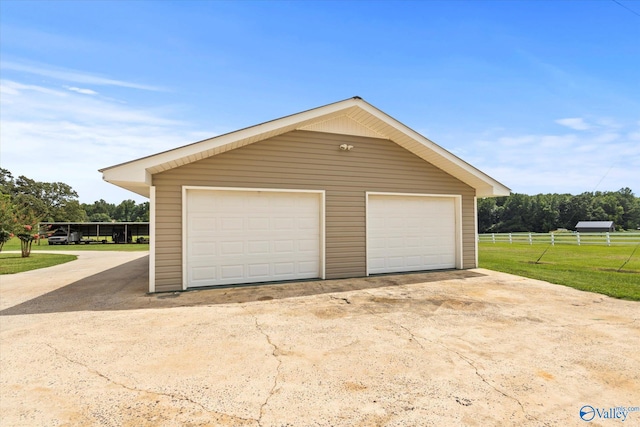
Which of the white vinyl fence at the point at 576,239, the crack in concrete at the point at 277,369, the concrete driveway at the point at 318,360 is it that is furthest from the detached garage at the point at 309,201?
the white vinyl fence at the point at 576,239

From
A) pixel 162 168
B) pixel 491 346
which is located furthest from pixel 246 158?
pixel 491 346

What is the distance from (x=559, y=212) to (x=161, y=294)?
7019 cm

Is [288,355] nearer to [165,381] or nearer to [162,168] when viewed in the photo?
[165,381]

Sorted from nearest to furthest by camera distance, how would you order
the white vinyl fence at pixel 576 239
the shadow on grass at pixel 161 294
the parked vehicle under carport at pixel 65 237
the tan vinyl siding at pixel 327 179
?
the shadow on grass at pixel 161 294 → the tan vinyl siding at pixel 327 179 → the white vinyl fence at pixel 576 239 → the parked vehicle under carport at pixel 65 237

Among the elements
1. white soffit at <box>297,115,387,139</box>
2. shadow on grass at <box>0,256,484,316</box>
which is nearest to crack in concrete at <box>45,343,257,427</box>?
shadow on grass at <box>0,256,484,316</box>

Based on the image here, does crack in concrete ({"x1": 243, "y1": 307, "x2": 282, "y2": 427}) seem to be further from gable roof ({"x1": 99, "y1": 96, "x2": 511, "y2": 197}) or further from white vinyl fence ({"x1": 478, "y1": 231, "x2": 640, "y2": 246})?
white vinyl fence ({"x1": 478, "y1": 231, "x2": 640, "y2": 246})

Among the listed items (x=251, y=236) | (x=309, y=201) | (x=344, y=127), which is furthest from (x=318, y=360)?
(x=344, y=127)

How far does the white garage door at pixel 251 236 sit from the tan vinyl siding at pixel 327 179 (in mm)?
263

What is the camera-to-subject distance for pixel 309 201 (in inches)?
293

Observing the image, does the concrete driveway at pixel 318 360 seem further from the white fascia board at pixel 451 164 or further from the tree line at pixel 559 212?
the tree line at pixel 559 212

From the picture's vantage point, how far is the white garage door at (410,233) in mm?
8070

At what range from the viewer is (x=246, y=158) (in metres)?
6.80

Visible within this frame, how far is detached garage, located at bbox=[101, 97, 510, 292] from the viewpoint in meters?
6.25

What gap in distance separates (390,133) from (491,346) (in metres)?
5.77
